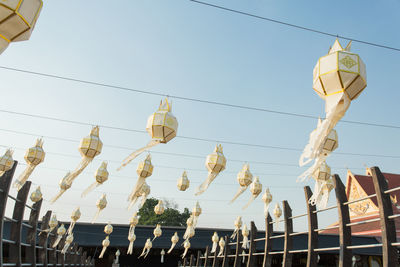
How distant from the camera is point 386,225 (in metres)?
2.04

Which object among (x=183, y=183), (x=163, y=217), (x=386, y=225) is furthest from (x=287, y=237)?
(x=163, y=217)

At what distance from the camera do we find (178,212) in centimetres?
4319

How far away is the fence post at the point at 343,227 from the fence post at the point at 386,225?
1.40ft

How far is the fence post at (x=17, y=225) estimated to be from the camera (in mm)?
2996

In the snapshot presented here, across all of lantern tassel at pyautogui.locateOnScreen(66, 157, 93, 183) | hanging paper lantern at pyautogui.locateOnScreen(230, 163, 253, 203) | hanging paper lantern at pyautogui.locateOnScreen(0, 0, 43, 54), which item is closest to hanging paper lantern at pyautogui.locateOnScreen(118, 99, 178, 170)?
lantern tassel at pyautogui.locateOnScreen(66, 157, 93, 183)

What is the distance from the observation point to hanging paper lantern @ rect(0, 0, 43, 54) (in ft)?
5.11

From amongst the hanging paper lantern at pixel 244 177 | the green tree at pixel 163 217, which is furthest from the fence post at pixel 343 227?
the green tree at pixel 163 217

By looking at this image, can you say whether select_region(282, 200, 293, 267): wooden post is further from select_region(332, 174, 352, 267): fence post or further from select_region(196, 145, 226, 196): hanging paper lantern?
select_region(196, 145, 226, 196): hanging paper lantern

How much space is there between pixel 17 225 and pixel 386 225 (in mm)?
3181

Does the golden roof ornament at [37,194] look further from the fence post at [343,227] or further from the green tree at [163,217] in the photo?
the green tree at [163,217]

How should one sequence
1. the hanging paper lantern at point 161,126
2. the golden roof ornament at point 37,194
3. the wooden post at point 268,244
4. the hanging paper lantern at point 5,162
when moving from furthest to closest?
1. the golden roof ornament at point 37,194
2. the hanging paper lantern at point 5,162
3. the wooden post at point 268,244
4. the hanging paper lantern at point 161,126

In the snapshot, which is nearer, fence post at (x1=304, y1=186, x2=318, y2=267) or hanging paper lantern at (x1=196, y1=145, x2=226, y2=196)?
fence post at (x1=304, y1=186, x2=318, y2=267)

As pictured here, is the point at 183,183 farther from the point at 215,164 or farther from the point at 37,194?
the point at 37,194

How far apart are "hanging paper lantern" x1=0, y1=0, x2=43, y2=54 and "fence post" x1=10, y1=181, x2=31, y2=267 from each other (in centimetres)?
205
